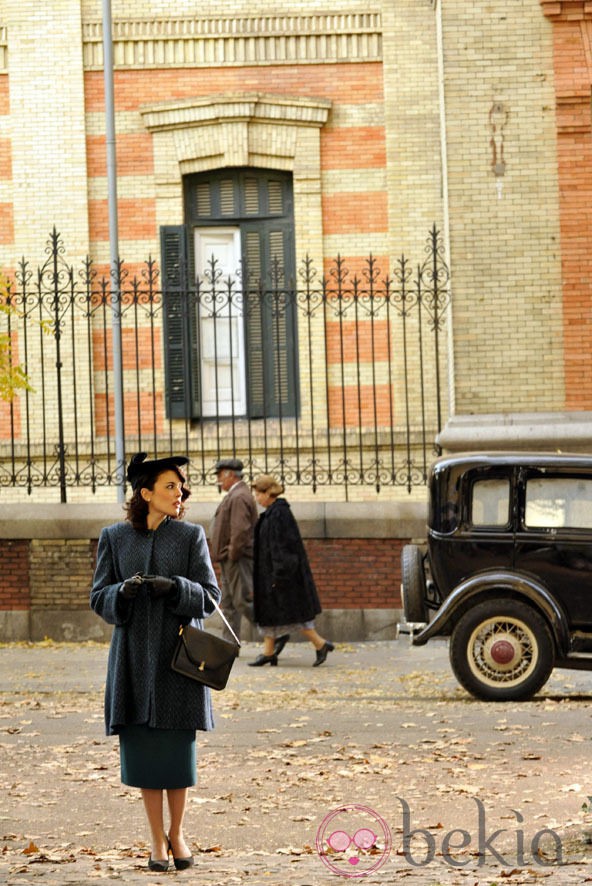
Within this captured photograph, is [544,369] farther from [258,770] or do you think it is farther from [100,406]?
[258,770]

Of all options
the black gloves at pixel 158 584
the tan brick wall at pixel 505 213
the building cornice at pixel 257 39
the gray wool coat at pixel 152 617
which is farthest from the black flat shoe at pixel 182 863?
the building cornice at pixel 257 39

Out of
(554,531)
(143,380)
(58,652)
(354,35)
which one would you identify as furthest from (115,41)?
(554,531)

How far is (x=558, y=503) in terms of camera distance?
12.3m

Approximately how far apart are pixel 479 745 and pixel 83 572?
7.85m

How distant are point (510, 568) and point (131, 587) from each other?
19.9 feet

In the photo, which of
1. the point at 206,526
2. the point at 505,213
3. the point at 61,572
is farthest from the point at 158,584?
the point at 505,213

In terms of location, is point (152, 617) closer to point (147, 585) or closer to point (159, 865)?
point (147, 585)

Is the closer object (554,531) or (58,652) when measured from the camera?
(554,531)

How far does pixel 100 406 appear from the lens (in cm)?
2031

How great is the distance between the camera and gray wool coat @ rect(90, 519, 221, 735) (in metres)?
6.73

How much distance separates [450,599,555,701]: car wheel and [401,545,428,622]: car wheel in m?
0.63

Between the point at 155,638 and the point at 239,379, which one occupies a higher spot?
the point at 239,379

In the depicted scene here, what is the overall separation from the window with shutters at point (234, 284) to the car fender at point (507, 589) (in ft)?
25.7

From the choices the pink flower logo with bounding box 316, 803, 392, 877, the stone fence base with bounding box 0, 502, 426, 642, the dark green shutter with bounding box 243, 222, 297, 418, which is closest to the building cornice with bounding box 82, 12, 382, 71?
the dark green shutter with bounding box 243, 222, 297, 418
